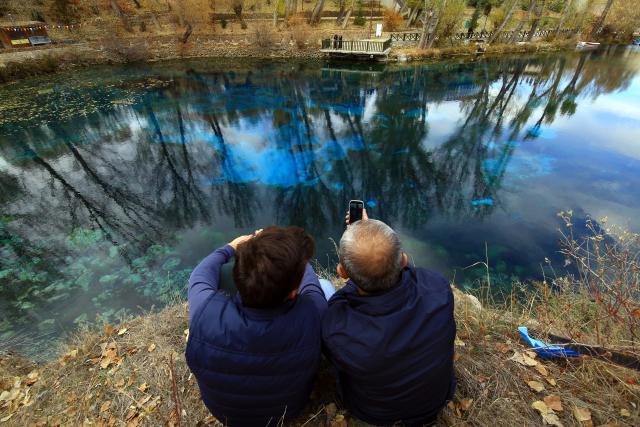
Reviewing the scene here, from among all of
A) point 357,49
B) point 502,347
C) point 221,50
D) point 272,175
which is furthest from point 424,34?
point 502,347

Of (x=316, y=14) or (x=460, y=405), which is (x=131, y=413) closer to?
(x=460, y=405)

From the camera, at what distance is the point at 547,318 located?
2895mm

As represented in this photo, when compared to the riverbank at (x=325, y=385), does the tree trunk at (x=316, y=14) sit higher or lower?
higher

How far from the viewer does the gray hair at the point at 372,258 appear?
1414 millimetres

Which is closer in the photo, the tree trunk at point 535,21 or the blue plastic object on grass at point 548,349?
the blue plastic object on grass at point 548,349

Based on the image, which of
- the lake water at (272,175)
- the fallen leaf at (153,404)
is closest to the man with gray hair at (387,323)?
the fallen leaf at (153,404)

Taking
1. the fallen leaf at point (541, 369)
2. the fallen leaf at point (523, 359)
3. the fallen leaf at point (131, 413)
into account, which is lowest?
the fallen leaf at point (131, 413)

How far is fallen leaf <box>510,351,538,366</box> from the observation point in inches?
89.9

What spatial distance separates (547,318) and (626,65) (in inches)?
942

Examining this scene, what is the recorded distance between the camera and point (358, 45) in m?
19.9

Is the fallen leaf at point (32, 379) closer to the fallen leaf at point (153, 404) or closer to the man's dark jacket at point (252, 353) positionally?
the fallen leaf at point (153, 404)

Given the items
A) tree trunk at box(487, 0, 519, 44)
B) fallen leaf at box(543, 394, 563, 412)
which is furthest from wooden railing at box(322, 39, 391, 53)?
fallen leaf at box(543, 394, 563, 412)

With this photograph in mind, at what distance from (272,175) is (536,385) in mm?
7312

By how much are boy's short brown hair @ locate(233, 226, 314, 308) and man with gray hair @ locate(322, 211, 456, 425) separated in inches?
9.3
